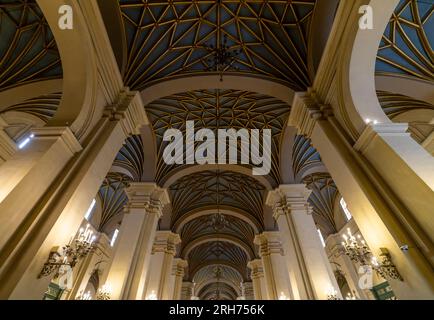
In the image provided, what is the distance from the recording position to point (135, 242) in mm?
9602

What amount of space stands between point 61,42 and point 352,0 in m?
6.74

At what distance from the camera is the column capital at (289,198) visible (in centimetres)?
1096

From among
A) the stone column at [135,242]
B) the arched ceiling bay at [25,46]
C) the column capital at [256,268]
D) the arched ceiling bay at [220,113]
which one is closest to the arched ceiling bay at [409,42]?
the arched ceiling bay at [220,113]

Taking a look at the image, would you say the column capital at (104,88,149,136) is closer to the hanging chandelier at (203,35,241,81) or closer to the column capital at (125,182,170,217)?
the hanging chandelier at (203,35,241,81)

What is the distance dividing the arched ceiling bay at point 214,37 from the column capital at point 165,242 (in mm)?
9739

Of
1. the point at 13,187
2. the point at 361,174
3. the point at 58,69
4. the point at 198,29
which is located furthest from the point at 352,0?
the point at 58,69

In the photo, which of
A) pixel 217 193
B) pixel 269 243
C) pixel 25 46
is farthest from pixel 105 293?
pixel 217 193

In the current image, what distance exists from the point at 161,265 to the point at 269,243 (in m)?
6.51

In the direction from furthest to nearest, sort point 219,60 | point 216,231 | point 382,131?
1. point 216,231
2. point 219,60
3. point 382,131

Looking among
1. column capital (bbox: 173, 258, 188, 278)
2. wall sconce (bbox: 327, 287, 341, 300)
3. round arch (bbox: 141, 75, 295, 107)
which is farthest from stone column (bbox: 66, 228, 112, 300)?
wall sconce (bbox: 327, 287, 341, 300)

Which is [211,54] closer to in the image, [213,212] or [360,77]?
[360,77]

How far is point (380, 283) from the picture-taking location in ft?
42.9

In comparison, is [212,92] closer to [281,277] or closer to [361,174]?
[361,174]

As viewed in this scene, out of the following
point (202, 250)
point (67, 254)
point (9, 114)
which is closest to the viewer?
point (67, 254)
